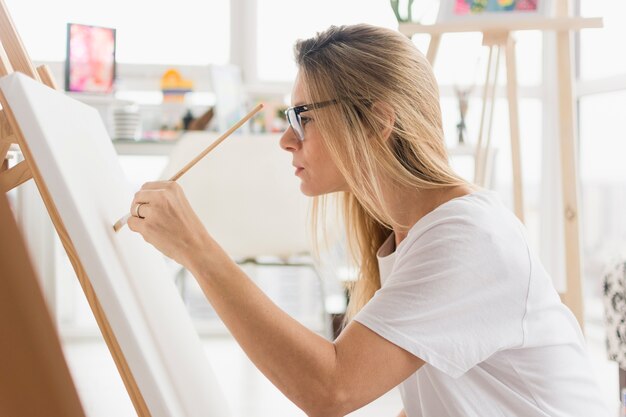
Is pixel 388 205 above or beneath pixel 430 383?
above

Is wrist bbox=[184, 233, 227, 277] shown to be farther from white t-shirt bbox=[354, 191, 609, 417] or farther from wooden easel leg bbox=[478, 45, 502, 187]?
wooden easel leg bbox=[478, 45, 502, 187]

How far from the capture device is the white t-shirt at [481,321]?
1014 mm

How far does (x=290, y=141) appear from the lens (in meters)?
1.20

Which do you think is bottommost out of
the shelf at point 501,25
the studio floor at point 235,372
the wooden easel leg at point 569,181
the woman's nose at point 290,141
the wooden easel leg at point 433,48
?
the studio floor at point 235,372

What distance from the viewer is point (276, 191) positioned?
293cm

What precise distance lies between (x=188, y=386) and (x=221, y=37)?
3051 millimetres

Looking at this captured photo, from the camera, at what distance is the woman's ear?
1138mm

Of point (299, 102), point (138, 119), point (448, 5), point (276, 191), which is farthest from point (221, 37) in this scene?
point (299, 102)

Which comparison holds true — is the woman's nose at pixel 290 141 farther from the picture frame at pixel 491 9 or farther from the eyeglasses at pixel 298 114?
the picture frame at pixel 491 9

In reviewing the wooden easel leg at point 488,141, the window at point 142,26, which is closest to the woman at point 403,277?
the wooden easel leg at point 488,141

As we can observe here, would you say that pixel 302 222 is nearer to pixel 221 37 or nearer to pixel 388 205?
pixel 221 37

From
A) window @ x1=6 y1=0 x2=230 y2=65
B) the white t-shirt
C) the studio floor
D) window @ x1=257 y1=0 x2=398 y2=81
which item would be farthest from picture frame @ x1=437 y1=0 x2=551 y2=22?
window @ x1=6 y1=0 x2=230 y2=65

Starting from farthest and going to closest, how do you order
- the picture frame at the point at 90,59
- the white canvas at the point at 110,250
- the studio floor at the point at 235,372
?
the picture frame at the point at 90,59 → the studio floor at the point at 235,372 → the white canvas at the point at 110,250

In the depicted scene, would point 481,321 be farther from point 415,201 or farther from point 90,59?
point 90,59
